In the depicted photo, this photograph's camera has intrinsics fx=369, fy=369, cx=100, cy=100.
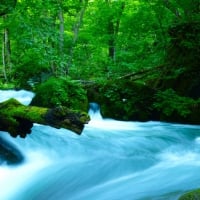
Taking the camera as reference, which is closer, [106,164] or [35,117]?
[35,117]

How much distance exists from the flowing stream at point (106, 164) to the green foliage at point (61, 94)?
89cm

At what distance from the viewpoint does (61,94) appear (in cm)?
1032

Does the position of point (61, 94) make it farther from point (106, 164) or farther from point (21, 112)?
point (21, 112)

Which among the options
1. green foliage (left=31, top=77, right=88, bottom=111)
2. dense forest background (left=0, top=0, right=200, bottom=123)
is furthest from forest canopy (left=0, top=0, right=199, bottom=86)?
green foliage (left=31, top=77, right=88, bottom=111)

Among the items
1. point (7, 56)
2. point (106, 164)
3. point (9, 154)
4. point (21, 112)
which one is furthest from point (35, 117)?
point (7, 56)

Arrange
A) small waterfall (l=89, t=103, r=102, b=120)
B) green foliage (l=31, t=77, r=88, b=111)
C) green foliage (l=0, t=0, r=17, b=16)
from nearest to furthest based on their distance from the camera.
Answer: green foliage (l=0, t=0, r=17, b=16) < green foliage (l=31, t=77, r=88, b=111) < small waterfall (l=89, t=103, r=102, b=120)

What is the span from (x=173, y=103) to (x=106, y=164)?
3670 millimetres

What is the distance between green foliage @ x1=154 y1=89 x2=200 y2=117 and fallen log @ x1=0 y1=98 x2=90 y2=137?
5.39m

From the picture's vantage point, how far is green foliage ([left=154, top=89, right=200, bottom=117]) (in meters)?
10.3

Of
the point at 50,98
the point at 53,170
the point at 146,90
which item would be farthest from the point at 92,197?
the point at 146,90

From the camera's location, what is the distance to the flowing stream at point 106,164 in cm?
603

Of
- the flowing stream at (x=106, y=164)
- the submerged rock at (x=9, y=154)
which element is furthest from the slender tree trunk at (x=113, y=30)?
the submerged rock at (x=9, y=154)

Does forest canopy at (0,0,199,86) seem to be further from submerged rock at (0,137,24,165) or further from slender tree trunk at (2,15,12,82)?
submerged rock at (0,137,24,165)

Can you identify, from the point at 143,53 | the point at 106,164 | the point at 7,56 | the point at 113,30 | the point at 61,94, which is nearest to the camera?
the point at 106,164
